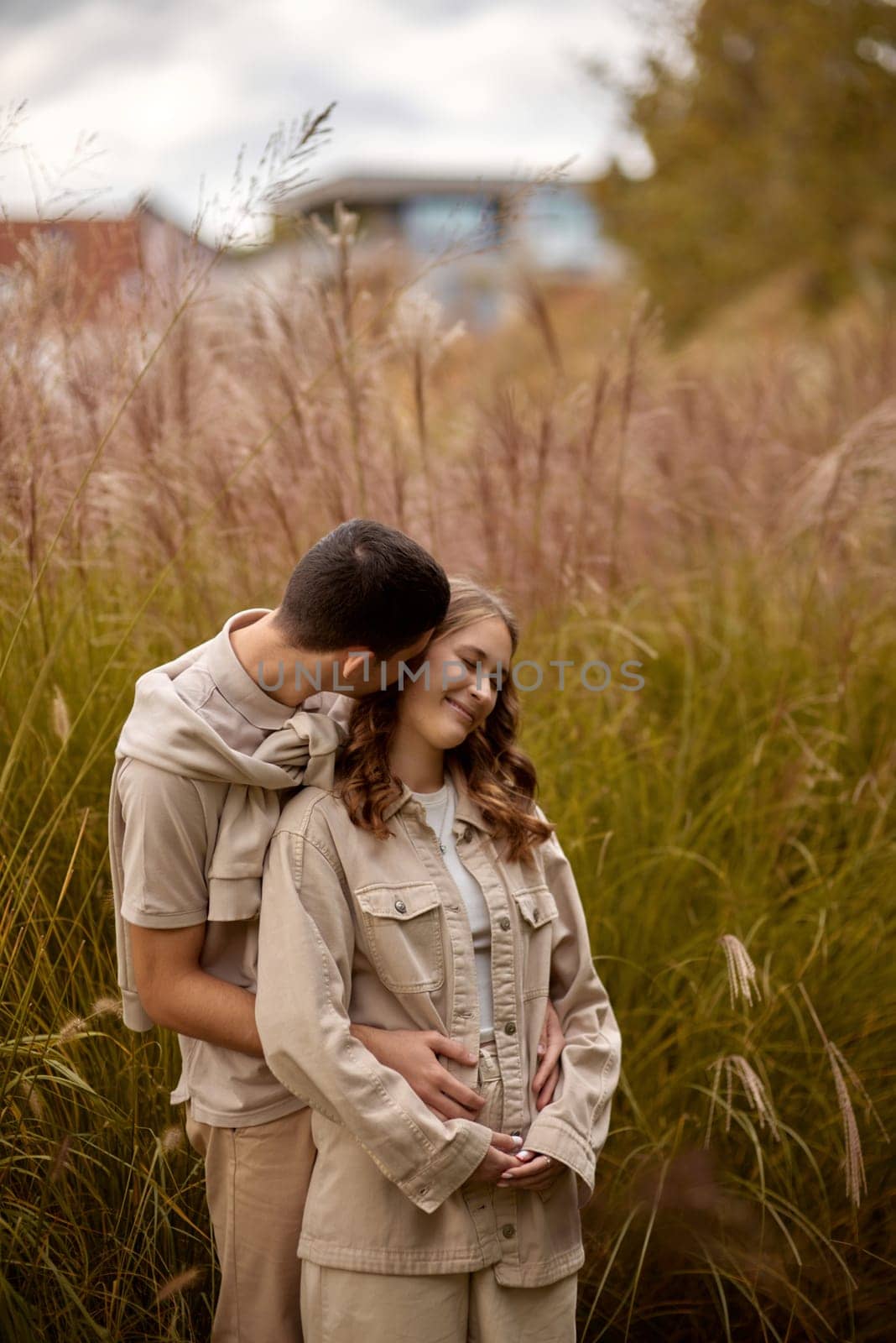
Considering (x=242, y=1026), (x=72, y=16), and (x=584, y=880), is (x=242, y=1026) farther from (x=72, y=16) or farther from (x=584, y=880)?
(x=72, y=16)

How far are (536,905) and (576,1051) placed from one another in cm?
23

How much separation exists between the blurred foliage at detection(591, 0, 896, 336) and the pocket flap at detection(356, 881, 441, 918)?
35.7 feet

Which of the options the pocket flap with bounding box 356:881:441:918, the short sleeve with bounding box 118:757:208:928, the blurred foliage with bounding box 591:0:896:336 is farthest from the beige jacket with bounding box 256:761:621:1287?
the blurred foliage with bounding box 591:0:896:336

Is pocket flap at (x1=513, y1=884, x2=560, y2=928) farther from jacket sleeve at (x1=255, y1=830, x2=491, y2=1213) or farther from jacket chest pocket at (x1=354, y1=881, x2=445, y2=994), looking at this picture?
jacket sleeve at (x1=255, y1=830, x2=491, y2=1213)

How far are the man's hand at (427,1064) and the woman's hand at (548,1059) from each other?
13cm

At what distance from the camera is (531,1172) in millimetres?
1646

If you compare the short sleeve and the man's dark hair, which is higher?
the man's dark hair

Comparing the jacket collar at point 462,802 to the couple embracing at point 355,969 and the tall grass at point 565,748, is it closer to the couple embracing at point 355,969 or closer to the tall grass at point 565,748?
the couple embracing at point 355,969

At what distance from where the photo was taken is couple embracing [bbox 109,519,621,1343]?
1591mm

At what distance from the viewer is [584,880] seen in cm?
249

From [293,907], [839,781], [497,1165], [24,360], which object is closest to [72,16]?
[24,360]

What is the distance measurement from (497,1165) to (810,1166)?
3.56 feet

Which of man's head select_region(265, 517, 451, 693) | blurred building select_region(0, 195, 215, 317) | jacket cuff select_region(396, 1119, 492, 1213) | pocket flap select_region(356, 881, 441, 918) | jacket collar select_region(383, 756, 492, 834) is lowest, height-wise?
jacket cuff select_region(396, 1119, 492, 1213)

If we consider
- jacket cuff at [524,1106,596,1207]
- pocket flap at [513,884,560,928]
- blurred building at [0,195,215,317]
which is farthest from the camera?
blurred building at [0,195,215,317]
